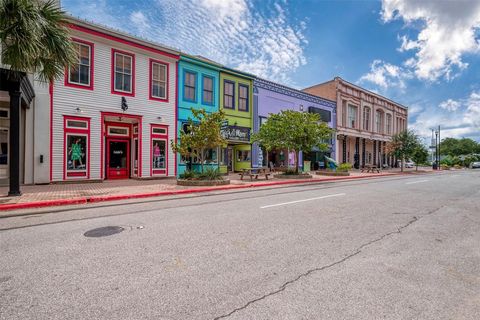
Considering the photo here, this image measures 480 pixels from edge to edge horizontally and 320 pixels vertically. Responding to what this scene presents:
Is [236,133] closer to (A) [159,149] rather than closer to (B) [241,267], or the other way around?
(A) [159,149]

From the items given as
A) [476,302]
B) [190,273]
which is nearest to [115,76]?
[190,273]

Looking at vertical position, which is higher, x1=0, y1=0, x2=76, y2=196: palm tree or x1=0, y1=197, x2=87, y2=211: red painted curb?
x1=0, y1=0, x2=76, y2=196: palm tree

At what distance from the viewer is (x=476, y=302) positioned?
9.65 ft

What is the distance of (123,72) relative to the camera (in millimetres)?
15914

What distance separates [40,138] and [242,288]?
47.3ft

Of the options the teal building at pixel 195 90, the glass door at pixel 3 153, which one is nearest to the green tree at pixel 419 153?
the teal building at pixel 195 90

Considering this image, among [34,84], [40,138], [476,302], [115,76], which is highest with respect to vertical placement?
[115,76]

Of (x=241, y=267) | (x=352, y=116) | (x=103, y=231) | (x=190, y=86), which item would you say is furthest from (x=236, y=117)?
(x=352, y=116)

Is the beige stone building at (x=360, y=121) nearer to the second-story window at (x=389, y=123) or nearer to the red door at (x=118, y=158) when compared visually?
the second-story window at (x=389, y=123)

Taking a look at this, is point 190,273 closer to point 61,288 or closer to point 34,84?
point 61,288

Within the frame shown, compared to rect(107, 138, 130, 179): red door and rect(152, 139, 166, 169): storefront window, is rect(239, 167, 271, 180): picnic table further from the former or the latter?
rect(107, 138, 130, 179): red door

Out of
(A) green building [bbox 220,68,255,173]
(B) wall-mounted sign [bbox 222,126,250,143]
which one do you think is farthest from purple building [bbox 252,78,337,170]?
(B) wall-mounted sign [bbox 222,126,250,143]

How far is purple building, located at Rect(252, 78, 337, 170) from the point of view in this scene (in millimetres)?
23844

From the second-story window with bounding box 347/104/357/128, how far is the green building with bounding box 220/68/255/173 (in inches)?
776
